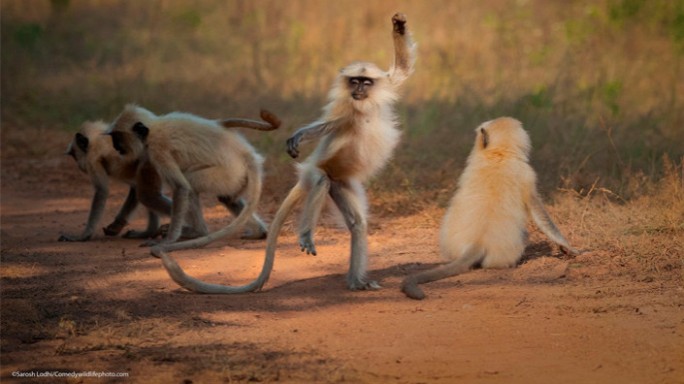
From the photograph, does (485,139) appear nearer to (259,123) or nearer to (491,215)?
(491,215)

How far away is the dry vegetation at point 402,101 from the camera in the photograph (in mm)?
6707

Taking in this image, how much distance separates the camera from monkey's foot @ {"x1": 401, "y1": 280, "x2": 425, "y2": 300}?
621 cm

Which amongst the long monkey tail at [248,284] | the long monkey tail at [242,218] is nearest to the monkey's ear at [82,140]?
the long monkey tail at [242,218]

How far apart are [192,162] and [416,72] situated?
6506mm

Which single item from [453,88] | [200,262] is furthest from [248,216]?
[453,88]

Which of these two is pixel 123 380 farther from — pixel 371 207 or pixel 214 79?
pixel 214 79

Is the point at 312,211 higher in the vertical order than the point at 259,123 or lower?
lower

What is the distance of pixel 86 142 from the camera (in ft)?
29.3

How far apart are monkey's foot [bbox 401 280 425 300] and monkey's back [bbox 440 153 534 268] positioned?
57 cm

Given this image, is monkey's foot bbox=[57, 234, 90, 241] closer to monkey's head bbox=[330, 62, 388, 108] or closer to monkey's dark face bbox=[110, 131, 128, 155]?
monkey's dark face bbox=[110, 131, 128, 155]

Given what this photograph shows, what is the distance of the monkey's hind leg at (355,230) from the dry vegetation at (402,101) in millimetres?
548

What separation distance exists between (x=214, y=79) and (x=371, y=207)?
5.69 m

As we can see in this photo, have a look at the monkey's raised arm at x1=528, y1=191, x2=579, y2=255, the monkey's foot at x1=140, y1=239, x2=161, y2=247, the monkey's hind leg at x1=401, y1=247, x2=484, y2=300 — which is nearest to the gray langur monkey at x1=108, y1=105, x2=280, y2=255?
the monkey's foot at x1=140, y1=239, x2=161, y2=247

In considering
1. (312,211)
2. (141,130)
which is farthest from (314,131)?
(141,130)
